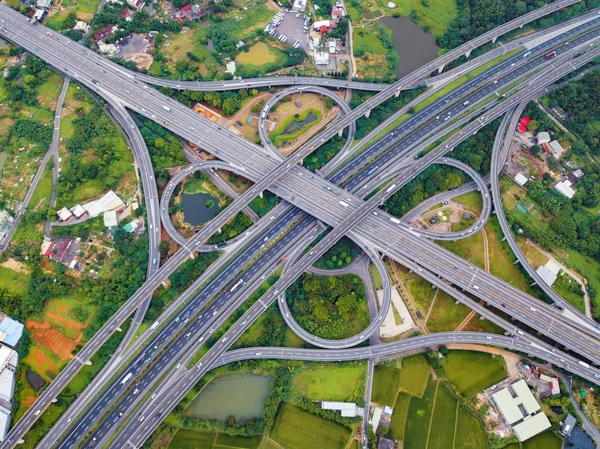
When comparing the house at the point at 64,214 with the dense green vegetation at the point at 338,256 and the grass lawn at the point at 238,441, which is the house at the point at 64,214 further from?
the grass lawn at the point at 238,441

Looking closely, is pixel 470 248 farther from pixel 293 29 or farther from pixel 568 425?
pixel 293 29

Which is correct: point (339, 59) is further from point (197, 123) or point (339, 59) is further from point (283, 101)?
point (197, 123)

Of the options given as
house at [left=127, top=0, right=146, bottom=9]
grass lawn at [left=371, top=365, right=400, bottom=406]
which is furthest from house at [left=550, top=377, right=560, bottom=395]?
house at [left=127, top=0, right=146, bottom=9]

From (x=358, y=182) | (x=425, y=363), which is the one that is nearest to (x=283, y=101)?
(x=358, y=182)

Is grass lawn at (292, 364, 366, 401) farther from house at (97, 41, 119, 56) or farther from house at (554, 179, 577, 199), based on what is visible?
house at (97, 41, 119, 56)

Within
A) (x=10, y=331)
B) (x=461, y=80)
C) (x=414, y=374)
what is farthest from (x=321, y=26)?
(x=10, y=331)
